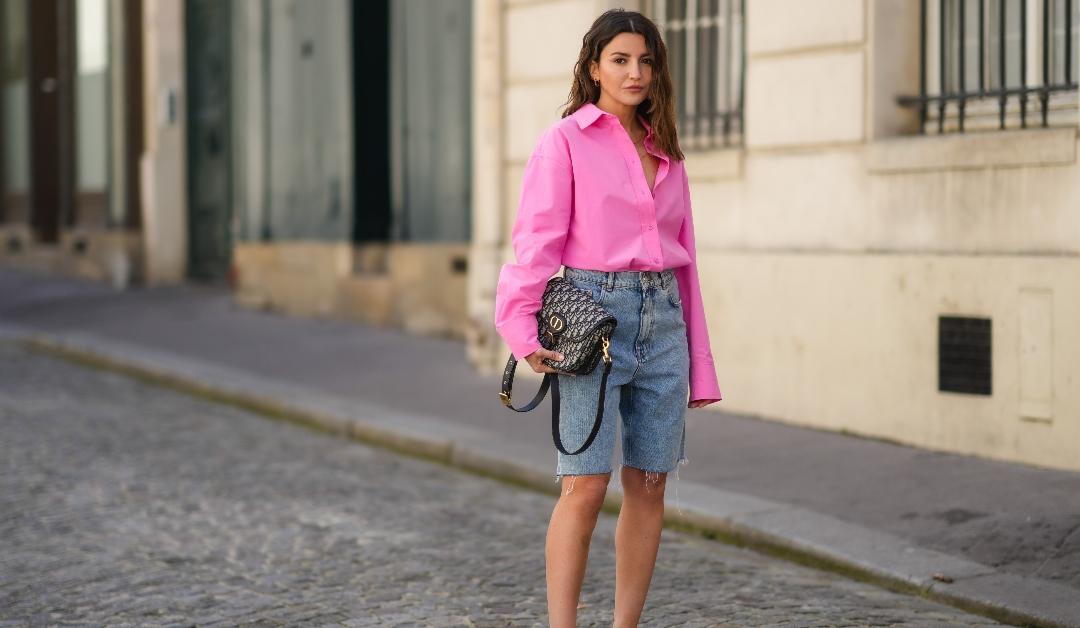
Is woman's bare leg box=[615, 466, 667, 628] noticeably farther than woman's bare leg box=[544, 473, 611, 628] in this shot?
Yes

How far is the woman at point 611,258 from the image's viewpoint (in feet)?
13.6

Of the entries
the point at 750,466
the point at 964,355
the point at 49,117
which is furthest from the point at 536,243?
the point at 49,117

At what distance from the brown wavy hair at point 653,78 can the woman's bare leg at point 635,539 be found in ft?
3.02

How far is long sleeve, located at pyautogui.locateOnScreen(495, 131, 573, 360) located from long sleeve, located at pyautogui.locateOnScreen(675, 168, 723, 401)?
42cm

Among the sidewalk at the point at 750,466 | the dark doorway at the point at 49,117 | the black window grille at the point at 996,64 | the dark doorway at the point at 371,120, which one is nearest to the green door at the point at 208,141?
the dark doorway at the point at 371,120

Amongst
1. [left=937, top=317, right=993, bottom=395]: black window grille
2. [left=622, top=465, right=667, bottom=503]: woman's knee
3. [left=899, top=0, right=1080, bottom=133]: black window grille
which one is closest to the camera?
[left=622, top=465, right=667, bottom=503]: woman's knee

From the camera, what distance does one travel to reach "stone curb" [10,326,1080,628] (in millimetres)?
5453

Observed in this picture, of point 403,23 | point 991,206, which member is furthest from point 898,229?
point 403,23

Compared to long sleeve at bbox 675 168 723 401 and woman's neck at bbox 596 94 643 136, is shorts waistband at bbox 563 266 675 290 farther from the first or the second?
woman's neck at bbox 596 94 643 136

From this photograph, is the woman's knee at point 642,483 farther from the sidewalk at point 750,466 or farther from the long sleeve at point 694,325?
the sidewalk at point 750,466

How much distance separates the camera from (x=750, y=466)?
26.0ft

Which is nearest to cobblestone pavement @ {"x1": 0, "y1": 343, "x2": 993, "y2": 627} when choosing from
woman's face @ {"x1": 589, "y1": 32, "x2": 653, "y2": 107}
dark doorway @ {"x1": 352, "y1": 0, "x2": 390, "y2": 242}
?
woman's face @ {"x1": 589, "y1": 32, "x2": 653, "y2": 107}

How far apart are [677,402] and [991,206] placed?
415 cm

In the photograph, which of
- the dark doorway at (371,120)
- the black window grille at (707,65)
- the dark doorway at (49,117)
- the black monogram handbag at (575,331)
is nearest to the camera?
the black monogram handbag at (575,331)
